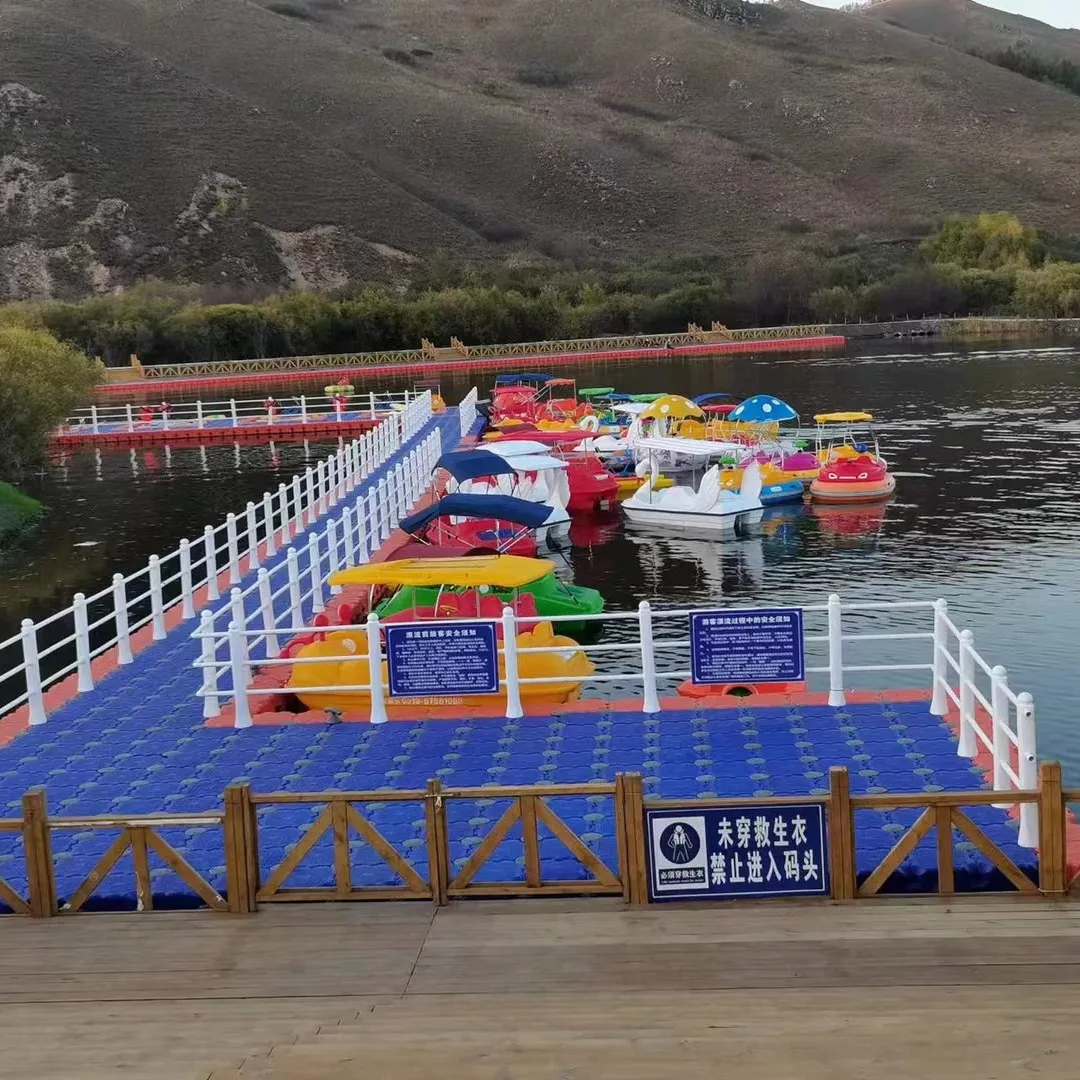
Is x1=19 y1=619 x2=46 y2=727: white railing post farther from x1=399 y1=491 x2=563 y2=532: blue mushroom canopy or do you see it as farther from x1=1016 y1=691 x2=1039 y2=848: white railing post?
x1=1016 y1=691 x2=1039 y2=848: white railing post

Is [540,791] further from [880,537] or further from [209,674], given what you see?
[880,537]

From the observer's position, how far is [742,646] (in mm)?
13266

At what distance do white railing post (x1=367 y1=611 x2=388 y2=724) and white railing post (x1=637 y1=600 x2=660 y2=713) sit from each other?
2.66m

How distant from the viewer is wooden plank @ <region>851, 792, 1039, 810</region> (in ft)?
28.9

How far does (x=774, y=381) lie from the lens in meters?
73.8

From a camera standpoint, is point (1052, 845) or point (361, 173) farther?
point (361, 173)

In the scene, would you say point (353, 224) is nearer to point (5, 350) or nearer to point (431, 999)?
point (5, 350)

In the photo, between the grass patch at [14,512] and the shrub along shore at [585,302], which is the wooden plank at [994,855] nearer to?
the grass patch at [14,512]

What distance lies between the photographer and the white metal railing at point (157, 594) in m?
16.1

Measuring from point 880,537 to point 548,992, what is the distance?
83.4 feet

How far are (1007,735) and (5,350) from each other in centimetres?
4011

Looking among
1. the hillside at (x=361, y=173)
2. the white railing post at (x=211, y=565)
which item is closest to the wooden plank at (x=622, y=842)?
the white railing post at (x=211, y=565)

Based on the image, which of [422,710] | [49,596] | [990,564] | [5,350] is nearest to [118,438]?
[5,350]

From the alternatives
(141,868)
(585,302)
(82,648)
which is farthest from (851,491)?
(585,302)
